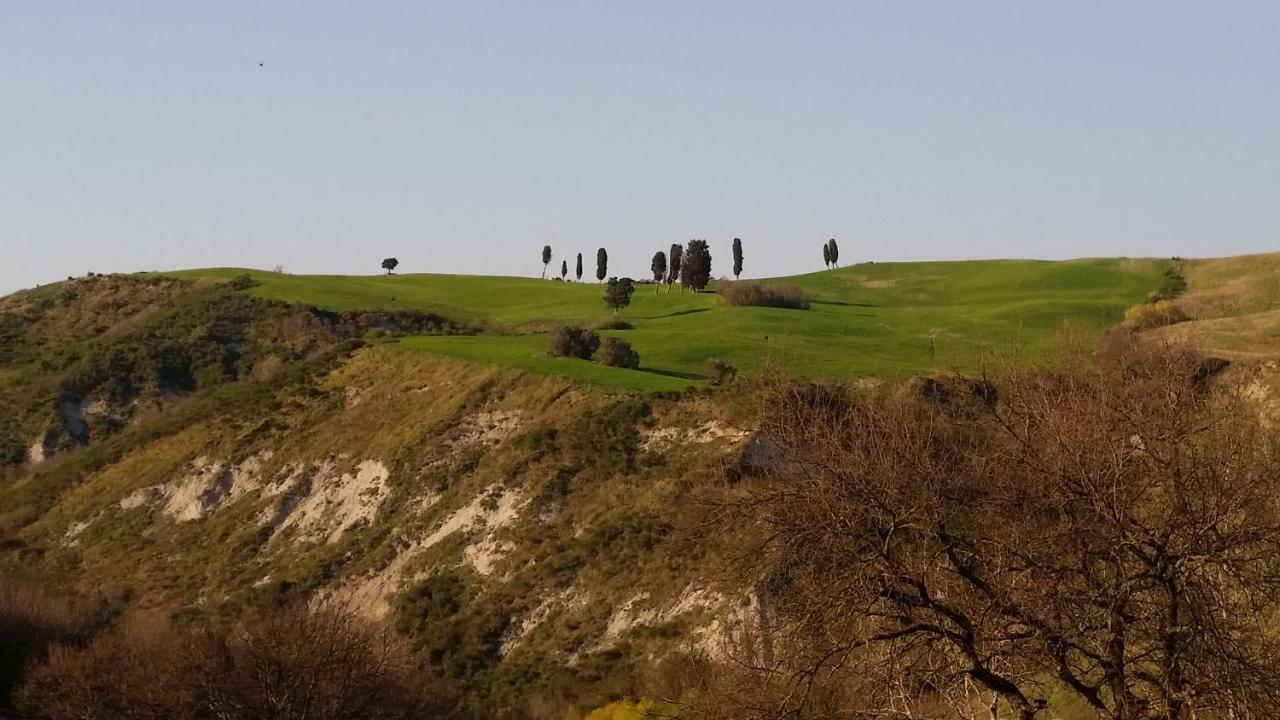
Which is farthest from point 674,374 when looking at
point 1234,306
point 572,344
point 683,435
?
point 1234,306

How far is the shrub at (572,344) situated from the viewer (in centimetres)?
8888

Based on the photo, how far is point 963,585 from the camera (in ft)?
50.5

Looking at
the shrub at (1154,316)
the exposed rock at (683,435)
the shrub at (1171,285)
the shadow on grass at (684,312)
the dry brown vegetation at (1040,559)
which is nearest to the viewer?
the dry brown vegetation at (1040,559)

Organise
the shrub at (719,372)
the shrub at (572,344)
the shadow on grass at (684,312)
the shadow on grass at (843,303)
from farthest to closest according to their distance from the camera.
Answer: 1. the shadow on grass at (843,303)
2. the shadow on grass at (684,312)
3. the shrub at (572,344)
4. the shrub at (719,372)

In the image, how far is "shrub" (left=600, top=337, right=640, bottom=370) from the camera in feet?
281

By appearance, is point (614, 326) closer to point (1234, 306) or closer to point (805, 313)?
point (805, 313)

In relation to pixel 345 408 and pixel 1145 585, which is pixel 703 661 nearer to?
pixel 1145 585

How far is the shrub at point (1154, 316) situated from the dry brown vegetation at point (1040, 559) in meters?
77.0

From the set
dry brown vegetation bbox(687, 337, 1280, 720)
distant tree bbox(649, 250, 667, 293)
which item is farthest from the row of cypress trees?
dry brown vegetation bbox(687, 337, 1280, 720)

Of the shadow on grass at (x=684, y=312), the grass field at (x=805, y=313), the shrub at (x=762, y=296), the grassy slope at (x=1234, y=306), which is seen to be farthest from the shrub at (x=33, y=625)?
the shrub at (x=762, y=296)

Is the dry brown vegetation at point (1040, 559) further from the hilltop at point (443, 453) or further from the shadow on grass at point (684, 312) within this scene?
the shadow on grass at point (684, 312)

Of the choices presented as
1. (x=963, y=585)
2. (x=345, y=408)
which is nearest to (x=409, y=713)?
(x=963, y=585)

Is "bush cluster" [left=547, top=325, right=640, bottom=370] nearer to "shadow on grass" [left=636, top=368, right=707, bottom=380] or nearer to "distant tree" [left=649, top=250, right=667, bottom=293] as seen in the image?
"shadow on grass" [left=636, top=368, right=707, bottom=380]

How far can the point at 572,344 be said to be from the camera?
89062 millimetres
